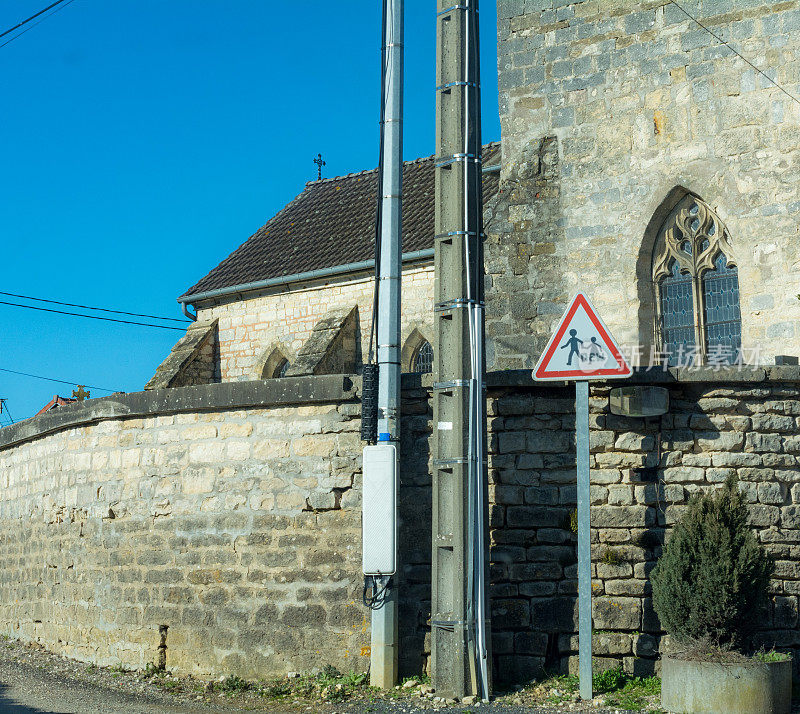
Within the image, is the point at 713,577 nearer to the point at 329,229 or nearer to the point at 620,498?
the point at 620,498

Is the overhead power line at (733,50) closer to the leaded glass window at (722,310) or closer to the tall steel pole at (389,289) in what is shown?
the leaded glass window at (722,310)

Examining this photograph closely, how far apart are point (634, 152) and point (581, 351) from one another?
6682 mm

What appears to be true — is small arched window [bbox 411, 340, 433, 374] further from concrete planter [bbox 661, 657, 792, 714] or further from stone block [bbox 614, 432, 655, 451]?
concrete planter [bbox 661, 657, 792, 714]

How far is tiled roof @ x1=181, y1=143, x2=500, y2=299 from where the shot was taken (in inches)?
717

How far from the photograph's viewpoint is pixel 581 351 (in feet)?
21.4

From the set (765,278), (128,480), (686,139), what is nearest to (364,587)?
(128,480)

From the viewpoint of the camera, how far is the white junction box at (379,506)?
7047mm

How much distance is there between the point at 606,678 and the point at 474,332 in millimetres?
2531

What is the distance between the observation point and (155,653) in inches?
326

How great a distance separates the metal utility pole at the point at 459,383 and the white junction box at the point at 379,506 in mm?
415

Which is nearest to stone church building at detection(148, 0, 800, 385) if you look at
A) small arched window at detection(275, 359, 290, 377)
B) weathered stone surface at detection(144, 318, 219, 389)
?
small arched window at detection(275, 359, 290, 377)

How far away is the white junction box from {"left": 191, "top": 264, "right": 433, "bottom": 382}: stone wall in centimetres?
957

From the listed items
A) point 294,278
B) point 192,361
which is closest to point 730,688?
point 294,278

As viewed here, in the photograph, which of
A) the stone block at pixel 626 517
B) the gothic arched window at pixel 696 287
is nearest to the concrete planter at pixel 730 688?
the stone block at pixel 626 517
